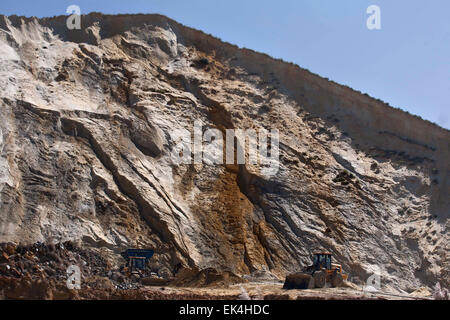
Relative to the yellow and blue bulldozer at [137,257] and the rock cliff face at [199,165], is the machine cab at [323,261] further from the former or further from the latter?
the yellow and blue bulldozer at [137,257]

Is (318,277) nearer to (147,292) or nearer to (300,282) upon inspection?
(300,282)

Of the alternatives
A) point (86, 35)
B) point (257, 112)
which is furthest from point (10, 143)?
point (257, 112)

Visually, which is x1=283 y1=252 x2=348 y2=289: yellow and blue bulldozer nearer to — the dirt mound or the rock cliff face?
the dirt mound

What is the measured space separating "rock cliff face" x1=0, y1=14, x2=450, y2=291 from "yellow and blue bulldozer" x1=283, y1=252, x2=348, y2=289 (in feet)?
8.46

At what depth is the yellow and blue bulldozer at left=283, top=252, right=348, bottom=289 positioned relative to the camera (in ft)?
62.7

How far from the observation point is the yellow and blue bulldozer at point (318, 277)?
Result: 62.7 feet

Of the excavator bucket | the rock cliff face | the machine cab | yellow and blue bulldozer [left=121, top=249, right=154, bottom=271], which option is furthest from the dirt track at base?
the rock cliff face

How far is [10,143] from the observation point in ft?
74.2

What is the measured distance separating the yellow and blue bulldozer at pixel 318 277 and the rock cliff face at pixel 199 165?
2580 millimetres

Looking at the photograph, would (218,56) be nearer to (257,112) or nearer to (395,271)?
(257,112)

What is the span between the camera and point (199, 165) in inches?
1029

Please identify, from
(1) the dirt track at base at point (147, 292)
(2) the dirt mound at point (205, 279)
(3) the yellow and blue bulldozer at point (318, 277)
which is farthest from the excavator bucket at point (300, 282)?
(2) the dirt mound at point (205, 279)

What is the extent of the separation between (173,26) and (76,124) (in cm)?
1084

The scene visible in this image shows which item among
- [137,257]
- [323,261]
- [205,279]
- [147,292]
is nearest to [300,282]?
[323,261]
